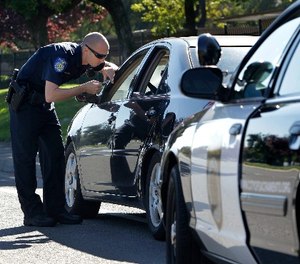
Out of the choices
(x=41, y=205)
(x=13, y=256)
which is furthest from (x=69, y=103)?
(x=13, y=256)

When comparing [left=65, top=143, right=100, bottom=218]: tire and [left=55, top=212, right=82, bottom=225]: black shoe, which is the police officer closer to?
[left=55, top=212, right=82, bottom=225]: black shoe

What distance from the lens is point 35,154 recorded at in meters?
11.0

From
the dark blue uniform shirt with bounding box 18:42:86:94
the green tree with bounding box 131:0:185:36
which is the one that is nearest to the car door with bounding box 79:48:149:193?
the dark blue uniform shirt with bounding box 18:42:86:94

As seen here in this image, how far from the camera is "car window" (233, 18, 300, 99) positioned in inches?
225

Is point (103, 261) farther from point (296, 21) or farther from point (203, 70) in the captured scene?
point (296, 21)

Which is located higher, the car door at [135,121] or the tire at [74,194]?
the car door at [135,121]

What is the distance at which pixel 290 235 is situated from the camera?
496 centimetres

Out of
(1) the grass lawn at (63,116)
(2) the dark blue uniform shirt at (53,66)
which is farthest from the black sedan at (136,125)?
(1) the grass lawn at (63,116)

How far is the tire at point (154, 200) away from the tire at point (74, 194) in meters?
1.94

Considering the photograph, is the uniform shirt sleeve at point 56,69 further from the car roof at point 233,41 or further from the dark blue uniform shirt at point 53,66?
the car roof at point 233,41

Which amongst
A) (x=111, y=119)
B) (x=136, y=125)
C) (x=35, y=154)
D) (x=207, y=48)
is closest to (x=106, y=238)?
(x=136, y=125)

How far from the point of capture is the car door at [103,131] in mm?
10359

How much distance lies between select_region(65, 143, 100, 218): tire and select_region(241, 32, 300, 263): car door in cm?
589

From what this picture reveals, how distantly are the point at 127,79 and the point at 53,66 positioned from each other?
67 cm
